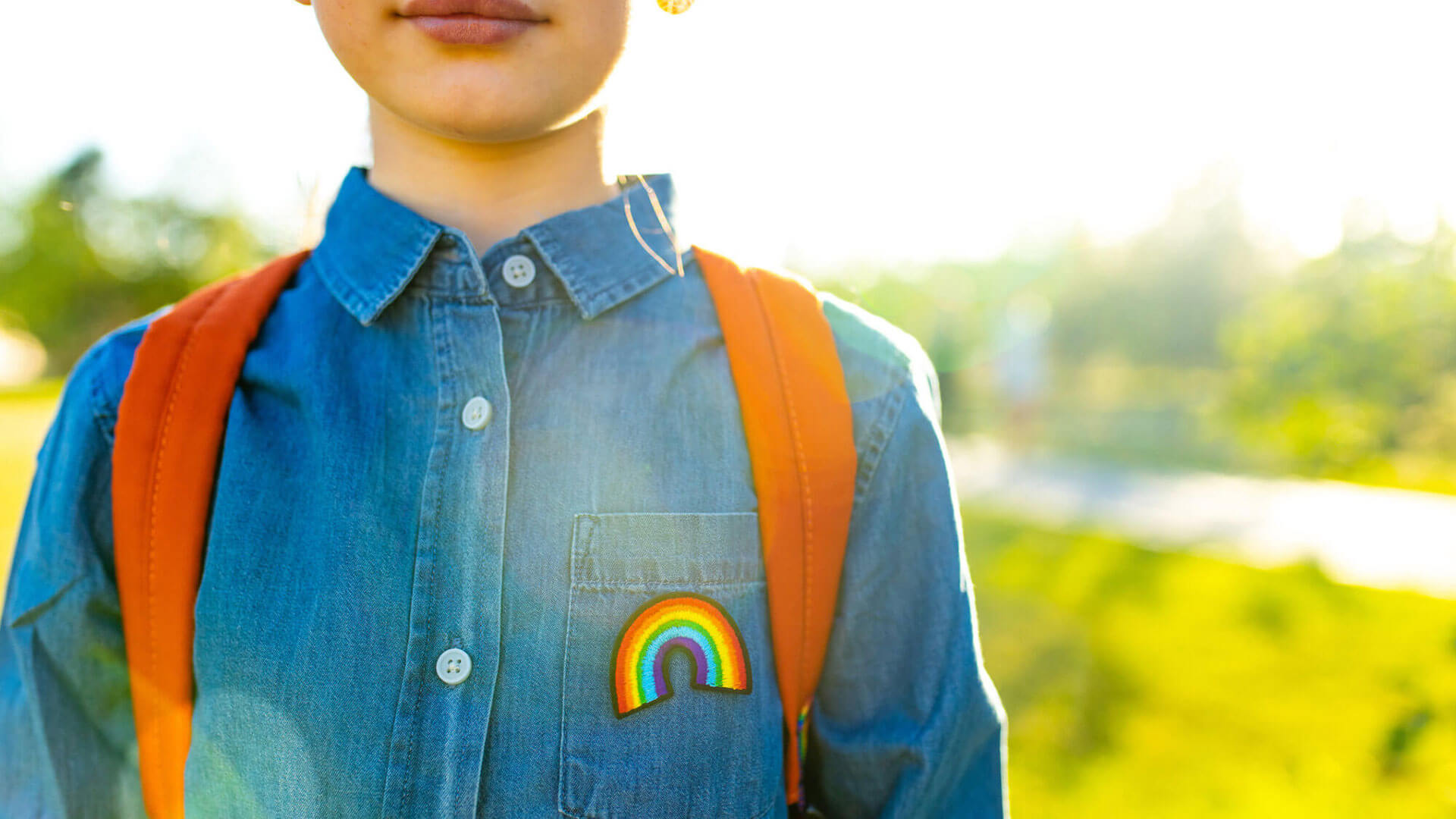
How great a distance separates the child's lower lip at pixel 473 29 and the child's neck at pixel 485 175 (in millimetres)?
173

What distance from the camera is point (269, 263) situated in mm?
1491

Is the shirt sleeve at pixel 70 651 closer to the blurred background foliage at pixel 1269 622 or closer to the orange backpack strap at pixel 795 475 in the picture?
the blurred background foliage at pixel 1269 622

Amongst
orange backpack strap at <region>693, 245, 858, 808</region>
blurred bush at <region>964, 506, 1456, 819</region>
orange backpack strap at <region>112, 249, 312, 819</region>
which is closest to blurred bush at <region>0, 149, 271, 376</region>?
blurred bush at <region>964, 506, 1456, 819</region>

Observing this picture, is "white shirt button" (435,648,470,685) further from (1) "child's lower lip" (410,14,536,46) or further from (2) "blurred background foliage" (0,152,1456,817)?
(2) "blurred background foliage" (0,152,1456,817)

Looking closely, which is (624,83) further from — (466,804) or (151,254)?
(151,254)

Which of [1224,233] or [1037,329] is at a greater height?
[1224,233]

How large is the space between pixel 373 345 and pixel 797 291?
2.04 feet

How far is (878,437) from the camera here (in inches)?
54.7

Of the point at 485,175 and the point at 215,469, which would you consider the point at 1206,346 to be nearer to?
the point at 485,175

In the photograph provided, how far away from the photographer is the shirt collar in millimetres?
1358

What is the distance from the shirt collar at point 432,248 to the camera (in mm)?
1358

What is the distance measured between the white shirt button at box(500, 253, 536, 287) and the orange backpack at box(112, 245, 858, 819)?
27 centimetres

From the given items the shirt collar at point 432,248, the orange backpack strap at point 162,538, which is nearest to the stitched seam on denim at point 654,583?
the shirt collar at point 432,248

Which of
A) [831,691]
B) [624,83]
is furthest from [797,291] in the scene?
[831,691]
